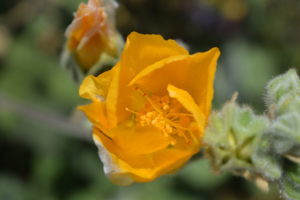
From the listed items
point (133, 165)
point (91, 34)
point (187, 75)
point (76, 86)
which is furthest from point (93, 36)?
point (76, 86)

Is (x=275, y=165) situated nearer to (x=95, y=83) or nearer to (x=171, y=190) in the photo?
(x=95, y=83)

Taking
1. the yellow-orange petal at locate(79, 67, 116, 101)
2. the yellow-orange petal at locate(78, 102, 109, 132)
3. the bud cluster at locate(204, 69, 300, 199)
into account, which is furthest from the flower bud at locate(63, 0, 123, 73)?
the bud cluster at locate(204, 69, 300, 199)

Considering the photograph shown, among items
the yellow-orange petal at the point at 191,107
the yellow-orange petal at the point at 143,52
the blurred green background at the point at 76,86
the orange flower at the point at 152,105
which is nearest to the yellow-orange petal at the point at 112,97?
the orange flower at the point at 152,105

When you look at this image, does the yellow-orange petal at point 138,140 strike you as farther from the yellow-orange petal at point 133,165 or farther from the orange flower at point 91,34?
the orange flower at point 91,34

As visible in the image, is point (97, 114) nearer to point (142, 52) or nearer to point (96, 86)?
point (96, 86)

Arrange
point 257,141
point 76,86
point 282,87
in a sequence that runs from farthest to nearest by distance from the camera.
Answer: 1. point 76,86
2. point 282,87
3. point 257,141

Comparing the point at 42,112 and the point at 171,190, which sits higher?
the point at 42,112

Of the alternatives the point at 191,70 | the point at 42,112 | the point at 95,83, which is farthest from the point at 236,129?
the point at 42,112
